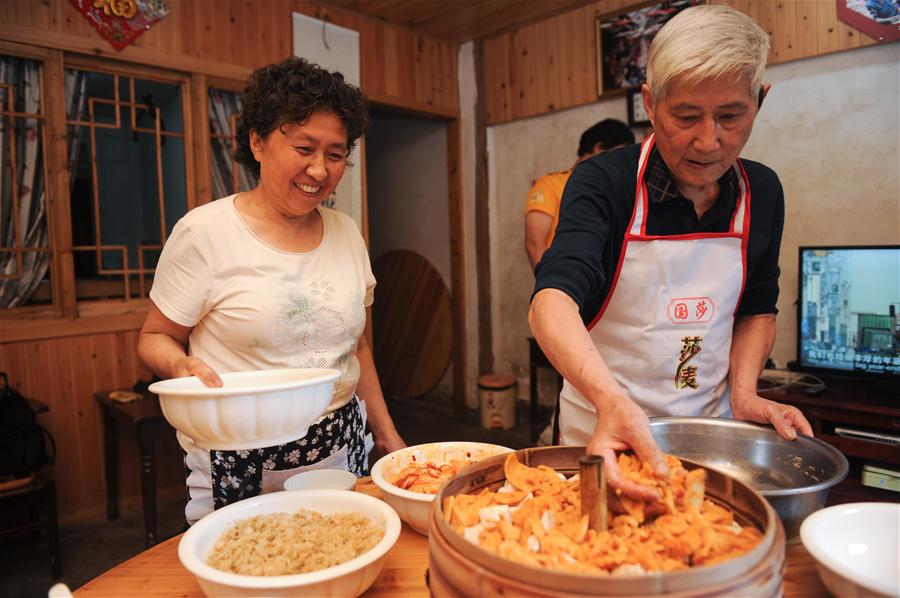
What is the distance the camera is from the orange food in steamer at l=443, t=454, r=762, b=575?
0.70 meters

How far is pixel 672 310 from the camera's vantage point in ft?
4.64

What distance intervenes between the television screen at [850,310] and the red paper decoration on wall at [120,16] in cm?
377

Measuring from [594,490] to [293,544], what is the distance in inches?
19.0

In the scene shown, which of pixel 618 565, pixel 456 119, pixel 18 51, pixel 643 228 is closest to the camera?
pixel 618 565

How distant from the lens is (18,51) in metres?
3.09

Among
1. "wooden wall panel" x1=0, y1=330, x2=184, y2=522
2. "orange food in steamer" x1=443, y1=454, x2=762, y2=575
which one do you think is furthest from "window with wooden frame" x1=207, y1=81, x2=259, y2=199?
"orange food in steamer" x1=443, y1=454, x2=762, y2=575

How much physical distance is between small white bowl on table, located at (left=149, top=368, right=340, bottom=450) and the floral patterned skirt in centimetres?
51

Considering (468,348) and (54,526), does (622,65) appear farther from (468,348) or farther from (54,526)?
(54,526)

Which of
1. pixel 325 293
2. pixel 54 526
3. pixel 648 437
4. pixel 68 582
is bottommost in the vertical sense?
pixel 68 582

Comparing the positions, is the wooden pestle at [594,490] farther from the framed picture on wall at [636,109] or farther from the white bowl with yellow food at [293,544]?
the framed picture on wall at [636,109]

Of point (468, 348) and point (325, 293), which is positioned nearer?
point (325, 293)

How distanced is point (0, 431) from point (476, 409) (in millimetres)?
3482

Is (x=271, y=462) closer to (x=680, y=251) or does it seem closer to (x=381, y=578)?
(x=381, y=578)

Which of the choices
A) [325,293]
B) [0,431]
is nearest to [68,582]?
[0,431]
